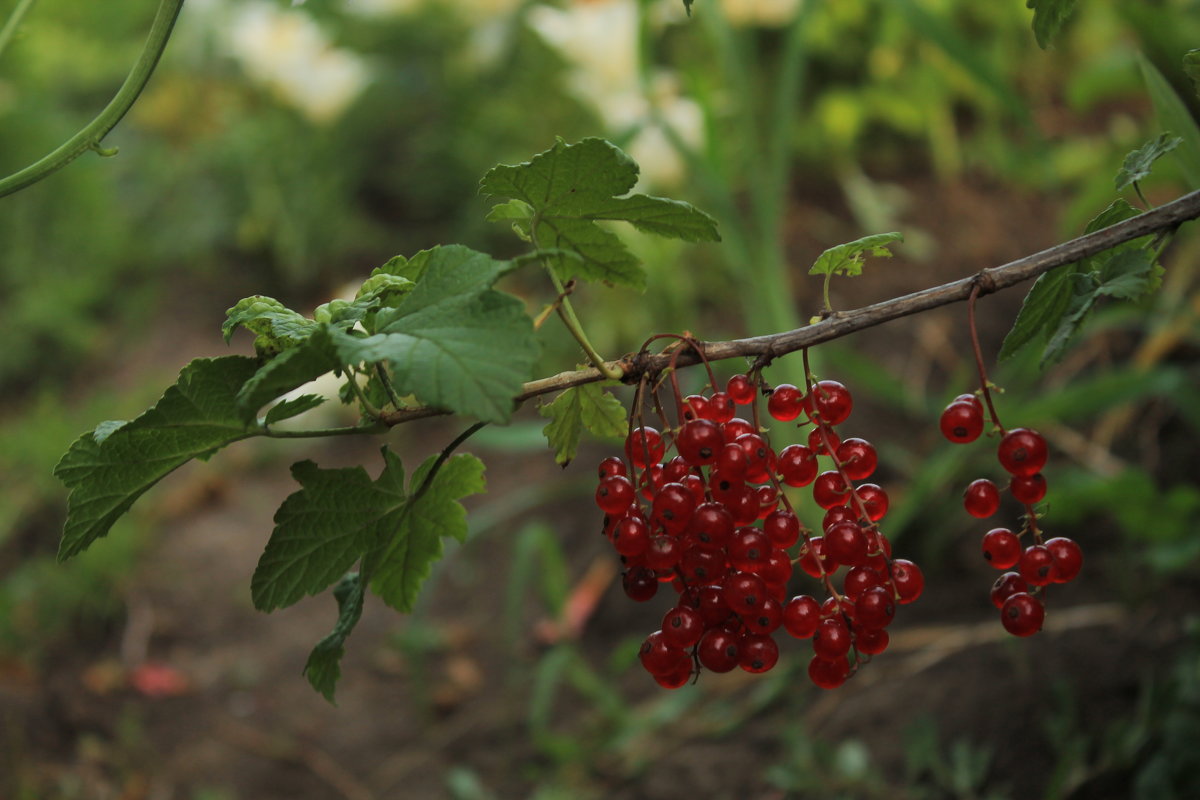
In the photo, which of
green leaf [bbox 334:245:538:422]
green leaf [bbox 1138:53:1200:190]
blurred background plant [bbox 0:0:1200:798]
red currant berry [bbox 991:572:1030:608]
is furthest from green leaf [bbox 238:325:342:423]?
blurred background plant [bbox 0:0:1200:798]

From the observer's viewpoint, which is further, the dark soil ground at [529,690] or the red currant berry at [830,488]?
the dark soil ground at [529,690]

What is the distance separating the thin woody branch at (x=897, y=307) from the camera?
0.43 m

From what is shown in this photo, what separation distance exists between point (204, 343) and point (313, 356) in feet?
A: 6.88

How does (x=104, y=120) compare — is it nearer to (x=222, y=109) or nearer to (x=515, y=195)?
(x=515, y=195)

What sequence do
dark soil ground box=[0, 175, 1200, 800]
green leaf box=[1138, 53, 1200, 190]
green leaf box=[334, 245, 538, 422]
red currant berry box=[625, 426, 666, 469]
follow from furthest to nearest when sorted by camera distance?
dark soil ground box=[0, 175, 1200, 800], green leaf box=[1138, 53, 1200, 190], red currant berry box=[625, 426, 666, 469], green leaf box=[334, 245, 538, 422]

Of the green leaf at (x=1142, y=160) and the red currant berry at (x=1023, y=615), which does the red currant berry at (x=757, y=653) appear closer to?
the red currant berry at (x=1023, y=615)

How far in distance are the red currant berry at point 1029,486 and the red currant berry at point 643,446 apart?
156 millimetres

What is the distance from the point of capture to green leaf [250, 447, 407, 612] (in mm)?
458

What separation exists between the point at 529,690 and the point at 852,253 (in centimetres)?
110

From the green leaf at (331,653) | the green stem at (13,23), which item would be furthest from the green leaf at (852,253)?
the green stem at (13,23)

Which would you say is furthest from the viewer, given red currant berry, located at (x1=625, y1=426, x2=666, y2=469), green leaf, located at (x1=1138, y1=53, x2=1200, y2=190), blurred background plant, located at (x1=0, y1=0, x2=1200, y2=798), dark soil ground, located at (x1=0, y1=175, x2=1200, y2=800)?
blurred background plant, located at (x1=0, y1=0, x2=1200, y2=798)

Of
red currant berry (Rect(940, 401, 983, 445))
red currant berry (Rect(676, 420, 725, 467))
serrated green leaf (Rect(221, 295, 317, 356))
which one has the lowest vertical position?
red currant berry (Rect(940, 401, 983, 445))

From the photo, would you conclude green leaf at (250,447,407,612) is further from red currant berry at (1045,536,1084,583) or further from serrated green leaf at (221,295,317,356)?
red currant berry at (1045,536,1084,583)

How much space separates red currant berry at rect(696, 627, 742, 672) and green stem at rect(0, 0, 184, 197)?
35 centimetres
